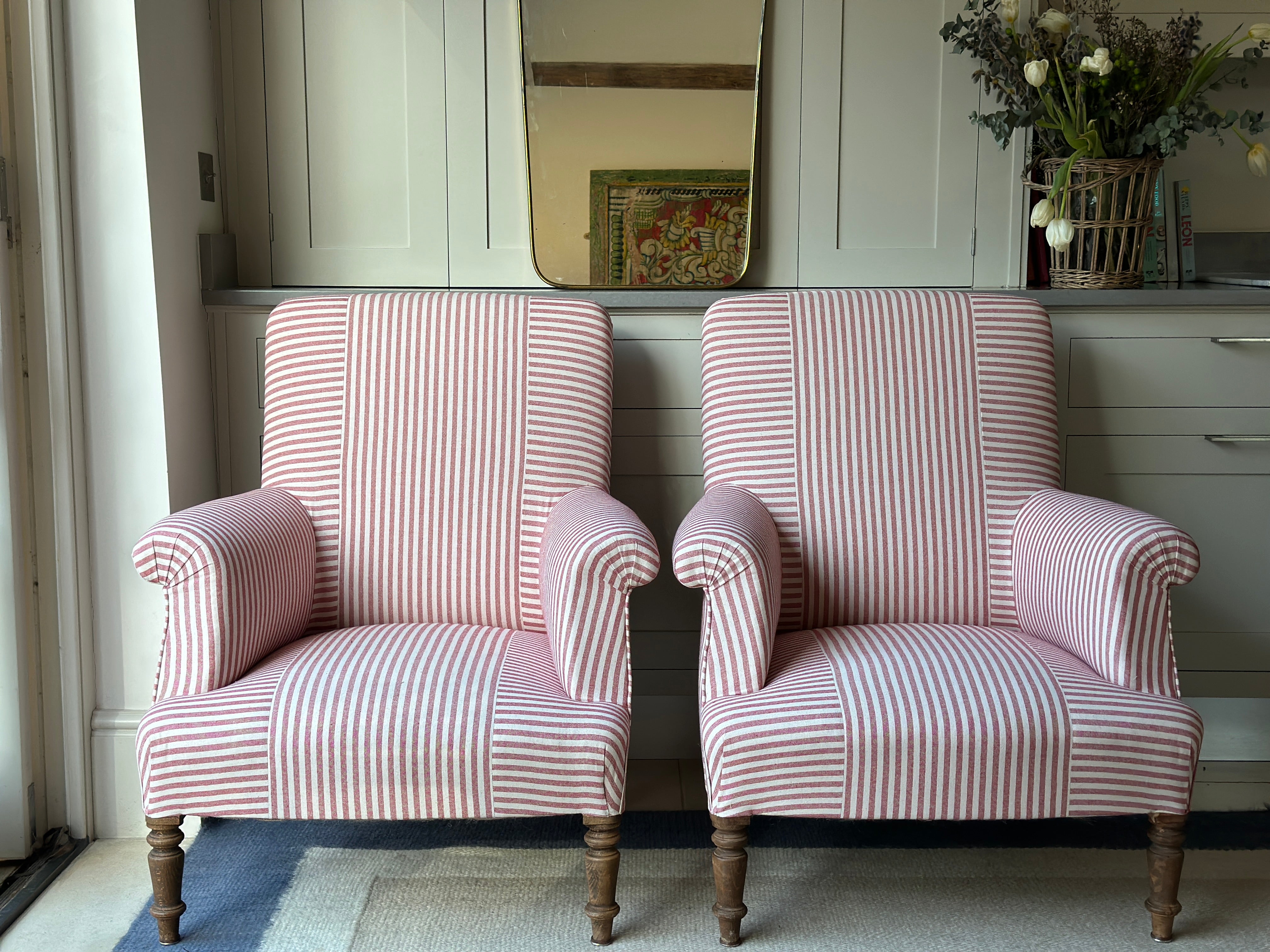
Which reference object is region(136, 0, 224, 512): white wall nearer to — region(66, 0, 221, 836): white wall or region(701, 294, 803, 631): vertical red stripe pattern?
region(66, 0, 221, 836): white wall

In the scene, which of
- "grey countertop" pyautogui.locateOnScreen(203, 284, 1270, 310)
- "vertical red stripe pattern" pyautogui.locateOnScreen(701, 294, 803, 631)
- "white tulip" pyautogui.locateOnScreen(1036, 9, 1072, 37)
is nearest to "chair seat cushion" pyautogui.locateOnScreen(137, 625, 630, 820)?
"vertical red stripe pattern" pyautogui.locateOnScreen(701, 294, 803, 631)

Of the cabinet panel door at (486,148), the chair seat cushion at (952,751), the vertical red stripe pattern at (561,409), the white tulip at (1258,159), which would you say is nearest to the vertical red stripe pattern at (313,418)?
the vertical red stripe pattern at (561,409)

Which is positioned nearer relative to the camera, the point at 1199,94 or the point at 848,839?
the point at 848,839

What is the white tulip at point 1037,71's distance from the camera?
191 centimetres

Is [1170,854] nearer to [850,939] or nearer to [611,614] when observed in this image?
[850,939]

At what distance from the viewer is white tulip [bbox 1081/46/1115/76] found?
1865 millimetres

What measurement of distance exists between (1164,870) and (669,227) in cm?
144

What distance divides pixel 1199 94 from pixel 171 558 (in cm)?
196

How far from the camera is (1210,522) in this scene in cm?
210

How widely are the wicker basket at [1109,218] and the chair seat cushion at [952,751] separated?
968mm

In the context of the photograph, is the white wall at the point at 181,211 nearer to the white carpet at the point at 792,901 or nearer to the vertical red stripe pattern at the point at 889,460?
the white carpet at the point at 792,901

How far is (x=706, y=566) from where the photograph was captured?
1486mm

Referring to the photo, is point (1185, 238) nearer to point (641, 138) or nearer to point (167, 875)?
point (641, 138)

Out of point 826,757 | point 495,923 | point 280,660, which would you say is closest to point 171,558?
point 280,660
